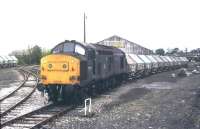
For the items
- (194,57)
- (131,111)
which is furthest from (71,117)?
(194,57)

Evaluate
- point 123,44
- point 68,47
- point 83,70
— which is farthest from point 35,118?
point 123,44

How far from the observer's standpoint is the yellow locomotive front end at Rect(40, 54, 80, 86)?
17.8 meters

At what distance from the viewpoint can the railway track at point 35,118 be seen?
13.0m

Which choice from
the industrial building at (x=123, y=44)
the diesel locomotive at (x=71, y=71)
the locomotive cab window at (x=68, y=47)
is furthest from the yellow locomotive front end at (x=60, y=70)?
the industrial building at (x=123, y=44)

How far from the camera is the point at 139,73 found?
38875 millimetres

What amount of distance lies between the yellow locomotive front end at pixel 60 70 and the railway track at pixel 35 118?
3.82 ft

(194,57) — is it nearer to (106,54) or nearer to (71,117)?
(106,54)

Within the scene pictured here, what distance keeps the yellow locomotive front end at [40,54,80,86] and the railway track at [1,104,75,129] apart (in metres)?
1.17

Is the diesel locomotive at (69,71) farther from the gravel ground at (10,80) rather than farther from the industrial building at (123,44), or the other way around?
the industrial building at (123,44)

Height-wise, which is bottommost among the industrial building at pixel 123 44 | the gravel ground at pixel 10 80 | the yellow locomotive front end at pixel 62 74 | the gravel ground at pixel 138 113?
the gravel ground at pixel 138 113

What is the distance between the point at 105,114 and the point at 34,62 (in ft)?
221

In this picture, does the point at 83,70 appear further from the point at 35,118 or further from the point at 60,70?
the point at 35,118

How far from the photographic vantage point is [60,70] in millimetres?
18016

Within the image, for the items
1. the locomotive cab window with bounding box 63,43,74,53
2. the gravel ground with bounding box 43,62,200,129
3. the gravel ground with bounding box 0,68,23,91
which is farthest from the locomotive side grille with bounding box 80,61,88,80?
the gravel ground with bounding box 0,68,23,91
